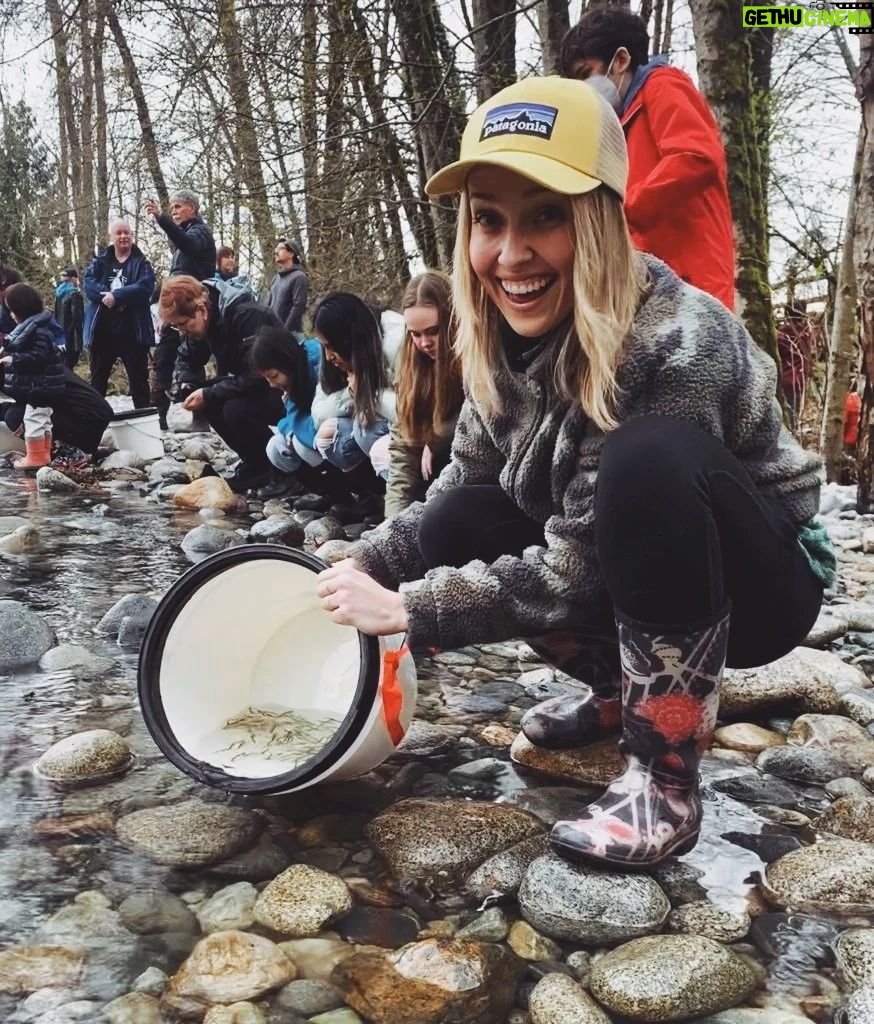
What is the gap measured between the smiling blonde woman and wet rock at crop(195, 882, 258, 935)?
0.44m

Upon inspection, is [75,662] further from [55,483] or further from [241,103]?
[241,103]

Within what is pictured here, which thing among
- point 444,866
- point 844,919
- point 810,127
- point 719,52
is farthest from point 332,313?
point 810,127

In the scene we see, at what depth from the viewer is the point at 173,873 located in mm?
1536

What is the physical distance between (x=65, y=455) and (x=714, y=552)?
6.56 metres

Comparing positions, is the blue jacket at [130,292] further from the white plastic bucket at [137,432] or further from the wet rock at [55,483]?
the wet rock at [55,483]

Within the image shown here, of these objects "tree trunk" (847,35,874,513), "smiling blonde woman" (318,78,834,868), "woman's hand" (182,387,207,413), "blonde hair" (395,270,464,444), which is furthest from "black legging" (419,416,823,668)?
"woman's hand" (182,387,207,413)

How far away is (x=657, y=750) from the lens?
1533 mm

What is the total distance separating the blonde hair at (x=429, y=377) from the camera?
347cm

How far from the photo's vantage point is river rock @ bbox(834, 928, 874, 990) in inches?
49.1

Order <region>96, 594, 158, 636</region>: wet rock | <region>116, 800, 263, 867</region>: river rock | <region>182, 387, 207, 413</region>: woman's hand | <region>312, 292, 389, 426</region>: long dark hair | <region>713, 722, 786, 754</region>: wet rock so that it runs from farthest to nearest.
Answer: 1. <region>182, 387, 207, 413</region>: woman's hand
2. <region>312, 292, 389, 426</region>: long dark hair
3. <region>96, 594, 158, 636</region>: wet rock
4. <region>713, 722, 786, 754</region>: wet rock
5. <region>116, 800, 263, 867</region>: river rock

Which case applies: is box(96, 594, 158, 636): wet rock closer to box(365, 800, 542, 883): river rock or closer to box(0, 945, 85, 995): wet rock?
box(365, 800, 542, 883): river rock

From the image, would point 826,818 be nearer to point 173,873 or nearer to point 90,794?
point 173,873

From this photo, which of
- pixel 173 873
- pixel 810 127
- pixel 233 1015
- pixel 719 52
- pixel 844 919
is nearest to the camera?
pixel 233 1015

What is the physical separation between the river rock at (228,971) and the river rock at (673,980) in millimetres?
426
